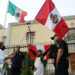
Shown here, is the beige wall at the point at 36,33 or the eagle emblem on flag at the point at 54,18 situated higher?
the beige wall at the point at 36,33

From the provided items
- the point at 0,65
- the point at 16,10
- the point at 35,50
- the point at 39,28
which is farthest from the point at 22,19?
the point at 39,28

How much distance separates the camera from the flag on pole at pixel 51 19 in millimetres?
5066

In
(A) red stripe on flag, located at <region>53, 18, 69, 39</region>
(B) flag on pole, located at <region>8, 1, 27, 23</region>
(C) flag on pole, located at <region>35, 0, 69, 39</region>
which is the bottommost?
(A) red stripe on flag, located at <region>53, 18, 69, 39</region>

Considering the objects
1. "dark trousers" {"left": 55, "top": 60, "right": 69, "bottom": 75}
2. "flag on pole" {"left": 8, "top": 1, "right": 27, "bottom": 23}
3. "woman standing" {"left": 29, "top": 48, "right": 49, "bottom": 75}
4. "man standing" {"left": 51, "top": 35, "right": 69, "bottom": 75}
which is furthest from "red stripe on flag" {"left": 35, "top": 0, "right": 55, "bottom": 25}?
"flag on pole" {"left": 8, "top": 1, "right": 27, "bottom": 23}

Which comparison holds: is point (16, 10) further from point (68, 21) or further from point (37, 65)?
point (68, 21)

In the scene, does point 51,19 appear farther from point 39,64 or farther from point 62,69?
point 62,69

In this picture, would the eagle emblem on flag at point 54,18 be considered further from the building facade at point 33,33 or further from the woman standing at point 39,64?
the building facade at point 33,33

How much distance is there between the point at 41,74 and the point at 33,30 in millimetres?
10696

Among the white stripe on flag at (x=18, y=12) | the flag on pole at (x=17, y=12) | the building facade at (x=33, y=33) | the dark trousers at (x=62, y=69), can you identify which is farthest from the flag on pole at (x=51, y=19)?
the building facade at (x=33, y=33)

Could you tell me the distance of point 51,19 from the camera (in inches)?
206

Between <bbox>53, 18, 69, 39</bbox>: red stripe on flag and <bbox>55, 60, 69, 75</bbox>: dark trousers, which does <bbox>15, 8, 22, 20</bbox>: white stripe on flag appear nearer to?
<bbox>53, 18, 69, 39</bbox>: red stripe on flag

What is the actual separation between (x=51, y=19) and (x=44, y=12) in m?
0.44

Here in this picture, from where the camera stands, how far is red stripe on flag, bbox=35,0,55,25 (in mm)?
5305

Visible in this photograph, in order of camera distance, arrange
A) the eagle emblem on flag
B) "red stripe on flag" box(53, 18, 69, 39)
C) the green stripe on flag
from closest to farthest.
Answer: "red stripe on flag" box(53, 18, 69, 39) → the eagle emblem on flag → the green stripe on flag
